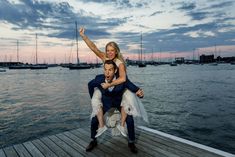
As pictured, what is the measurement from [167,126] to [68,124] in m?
5.50

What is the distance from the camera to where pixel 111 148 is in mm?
4688

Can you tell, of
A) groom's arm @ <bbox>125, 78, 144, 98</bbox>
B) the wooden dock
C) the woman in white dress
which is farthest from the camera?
groom's arm @ <bbox>125, 78, 144, 98</bbox>

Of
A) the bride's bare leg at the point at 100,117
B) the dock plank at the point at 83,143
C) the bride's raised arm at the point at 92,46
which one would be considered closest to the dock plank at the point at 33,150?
the dock plank at the point at 83,143

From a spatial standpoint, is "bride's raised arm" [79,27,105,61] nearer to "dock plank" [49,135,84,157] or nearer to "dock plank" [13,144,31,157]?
"dock plank" [49,135,84,157]

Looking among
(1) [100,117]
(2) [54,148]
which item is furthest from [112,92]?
(2) [54,148]

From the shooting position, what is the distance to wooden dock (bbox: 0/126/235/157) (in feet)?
14.3

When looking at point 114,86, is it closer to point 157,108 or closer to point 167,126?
point 167,126

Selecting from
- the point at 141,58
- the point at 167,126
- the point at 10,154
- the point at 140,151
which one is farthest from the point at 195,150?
the point at 141,58

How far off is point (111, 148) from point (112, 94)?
1.16 metres

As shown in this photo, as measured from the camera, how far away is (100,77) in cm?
470

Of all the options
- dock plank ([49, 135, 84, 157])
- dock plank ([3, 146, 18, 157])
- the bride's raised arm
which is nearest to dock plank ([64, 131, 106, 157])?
dock plank ([49, 135, 84, 157])

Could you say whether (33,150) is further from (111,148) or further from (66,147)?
(111,148)

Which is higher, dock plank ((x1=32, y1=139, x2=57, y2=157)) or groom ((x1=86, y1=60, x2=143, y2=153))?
groom ((x1=86, y1=60, x2=143, y2=153))

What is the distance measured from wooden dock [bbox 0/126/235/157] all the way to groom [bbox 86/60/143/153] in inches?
9.8
